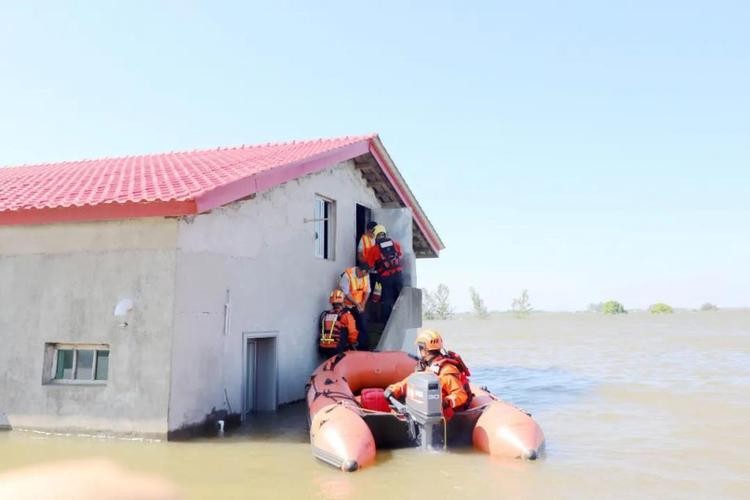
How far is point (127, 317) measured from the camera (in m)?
6.40

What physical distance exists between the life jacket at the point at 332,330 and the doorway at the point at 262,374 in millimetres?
1100

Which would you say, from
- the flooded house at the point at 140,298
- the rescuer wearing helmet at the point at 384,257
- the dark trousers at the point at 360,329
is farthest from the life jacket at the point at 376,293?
the flooded house at the point at 140,298

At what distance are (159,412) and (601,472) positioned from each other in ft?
14.3

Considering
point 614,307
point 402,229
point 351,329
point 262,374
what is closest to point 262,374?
point 262,374

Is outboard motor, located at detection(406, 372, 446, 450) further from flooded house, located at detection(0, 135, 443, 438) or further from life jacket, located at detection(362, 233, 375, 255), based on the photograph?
life jacket, located at detection(362, 233, 375, 255)

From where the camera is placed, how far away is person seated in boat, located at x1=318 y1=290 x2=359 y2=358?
916 centimetres

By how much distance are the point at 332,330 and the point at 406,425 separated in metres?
3.08

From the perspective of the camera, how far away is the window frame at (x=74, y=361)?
652 cm

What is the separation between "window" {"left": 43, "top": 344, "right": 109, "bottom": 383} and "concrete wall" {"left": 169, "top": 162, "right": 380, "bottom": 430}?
93cm

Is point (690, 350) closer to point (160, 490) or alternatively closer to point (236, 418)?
point (236, 418)

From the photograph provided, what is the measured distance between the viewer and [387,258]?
34.5 feet

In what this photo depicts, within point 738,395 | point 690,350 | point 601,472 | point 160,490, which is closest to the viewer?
point 160,490

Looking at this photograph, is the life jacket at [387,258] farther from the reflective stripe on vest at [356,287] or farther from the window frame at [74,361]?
the window frame at [74,361]

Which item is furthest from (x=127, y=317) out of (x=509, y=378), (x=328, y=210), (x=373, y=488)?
(x=509, y=378)
